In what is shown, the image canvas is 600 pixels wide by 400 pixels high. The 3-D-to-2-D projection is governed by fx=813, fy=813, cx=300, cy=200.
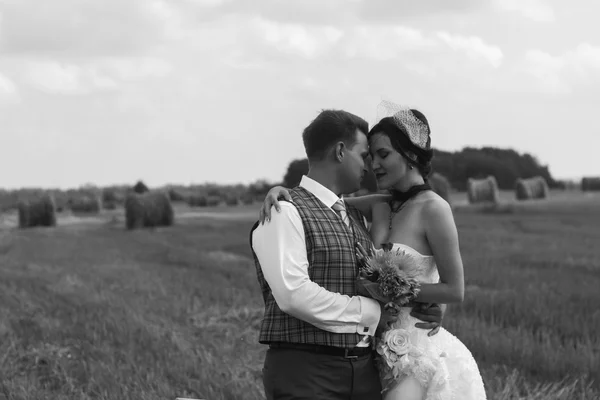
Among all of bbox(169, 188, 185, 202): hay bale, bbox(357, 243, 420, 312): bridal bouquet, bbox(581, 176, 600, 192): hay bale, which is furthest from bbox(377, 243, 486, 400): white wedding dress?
bbox(169, 188, 185, 202): hay bale

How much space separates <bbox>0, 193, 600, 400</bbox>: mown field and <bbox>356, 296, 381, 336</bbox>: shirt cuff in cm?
234

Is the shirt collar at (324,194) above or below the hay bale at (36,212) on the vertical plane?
above

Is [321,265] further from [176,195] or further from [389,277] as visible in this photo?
[176,195]

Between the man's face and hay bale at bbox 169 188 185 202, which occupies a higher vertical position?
the man's face

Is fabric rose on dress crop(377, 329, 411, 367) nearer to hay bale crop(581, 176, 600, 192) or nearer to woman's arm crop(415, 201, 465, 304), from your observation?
woman's arm crop(415, 201, 465, 304)

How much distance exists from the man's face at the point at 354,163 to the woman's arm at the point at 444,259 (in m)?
0.34

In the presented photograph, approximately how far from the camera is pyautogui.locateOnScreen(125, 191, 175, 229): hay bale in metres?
27.6

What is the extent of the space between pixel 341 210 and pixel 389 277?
38cm

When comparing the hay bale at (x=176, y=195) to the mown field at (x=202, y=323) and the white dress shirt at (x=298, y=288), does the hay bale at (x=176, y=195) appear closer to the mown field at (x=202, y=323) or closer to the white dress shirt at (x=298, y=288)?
the mown field at (x=202, y=323)

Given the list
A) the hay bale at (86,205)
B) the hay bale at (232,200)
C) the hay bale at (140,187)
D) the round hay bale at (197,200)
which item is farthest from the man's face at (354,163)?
the round hay bale at (197,200)

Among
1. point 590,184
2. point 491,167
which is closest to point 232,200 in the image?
point 491,167

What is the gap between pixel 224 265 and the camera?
14531 mm

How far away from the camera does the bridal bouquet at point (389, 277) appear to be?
11.0ft

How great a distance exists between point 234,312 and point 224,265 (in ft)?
17.8
